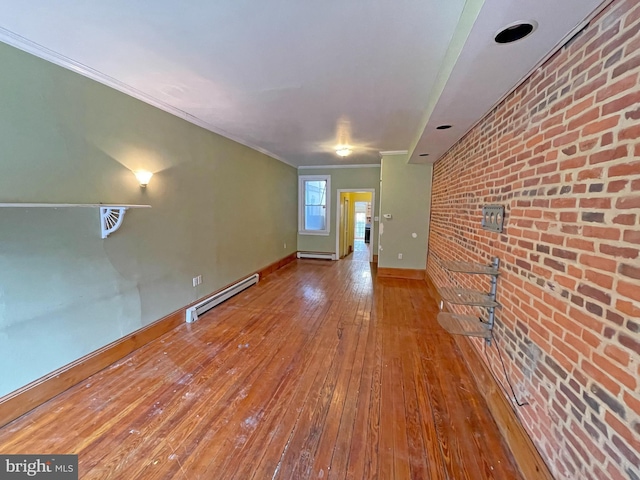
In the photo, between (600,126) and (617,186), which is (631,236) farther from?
(600,126)

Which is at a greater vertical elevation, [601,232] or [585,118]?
[585,118]

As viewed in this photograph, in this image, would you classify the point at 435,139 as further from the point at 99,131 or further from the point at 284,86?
the point at 99,131

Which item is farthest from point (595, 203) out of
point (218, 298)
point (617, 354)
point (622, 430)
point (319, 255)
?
point (319, 255)

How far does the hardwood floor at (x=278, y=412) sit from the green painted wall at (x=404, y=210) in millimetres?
2436

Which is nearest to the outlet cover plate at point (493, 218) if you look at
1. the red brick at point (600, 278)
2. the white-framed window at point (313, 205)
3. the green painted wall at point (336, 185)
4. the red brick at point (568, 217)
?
the red brick at point (568, 217)

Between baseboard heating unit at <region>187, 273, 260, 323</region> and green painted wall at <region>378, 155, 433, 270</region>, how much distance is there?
269 cm

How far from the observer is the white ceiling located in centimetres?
141

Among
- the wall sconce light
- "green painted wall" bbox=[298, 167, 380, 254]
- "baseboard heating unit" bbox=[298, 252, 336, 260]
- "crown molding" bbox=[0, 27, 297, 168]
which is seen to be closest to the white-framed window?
"green painted wall" bbox=[298, 167, 380, 254]

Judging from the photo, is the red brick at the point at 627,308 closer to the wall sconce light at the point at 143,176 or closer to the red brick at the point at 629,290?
the red brick at the point at 629,290

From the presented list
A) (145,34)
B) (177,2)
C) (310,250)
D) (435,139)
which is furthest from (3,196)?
(310,250)

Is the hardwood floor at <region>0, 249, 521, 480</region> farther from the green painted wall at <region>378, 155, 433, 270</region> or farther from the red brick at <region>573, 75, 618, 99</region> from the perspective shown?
the green painted wall at <region>378, 155, 433, 270</region>

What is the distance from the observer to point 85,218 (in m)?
2.16

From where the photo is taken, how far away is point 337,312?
3662 mm

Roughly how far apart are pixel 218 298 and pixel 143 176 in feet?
Result: 6.22
